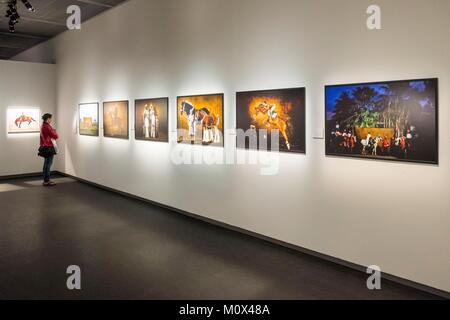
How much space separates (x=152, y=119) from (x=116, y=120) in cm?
199

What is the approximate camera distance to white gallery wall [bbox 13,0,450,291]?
14.5 ft

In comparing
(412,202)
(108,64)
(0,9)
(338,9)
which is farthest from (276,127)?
(0,9)

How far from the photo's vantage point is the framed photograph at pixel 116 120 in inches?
395

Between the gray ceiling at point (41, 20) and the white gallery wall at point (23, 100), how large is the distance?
1262 millimetres

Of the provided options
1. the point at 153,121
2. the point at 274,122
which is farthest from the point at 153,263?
the point at 153,121

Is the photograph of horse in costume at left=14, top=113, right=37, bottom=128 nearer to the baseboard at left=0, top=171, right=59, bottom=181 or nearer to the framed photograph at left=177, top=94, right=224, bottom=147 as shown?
the baseboard at left=0, top=171, right=59, bottom=181

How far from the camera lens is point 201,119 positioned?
757 cm

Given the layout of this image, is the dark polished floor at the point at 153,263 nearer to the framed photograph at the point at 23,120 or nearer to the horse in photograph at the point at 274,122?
the horse in photograph at the point at 274,122

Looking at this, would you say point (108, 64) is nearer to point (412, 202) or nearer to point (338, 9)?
point (338, 9)

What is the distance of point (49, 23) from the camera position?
12.0 m

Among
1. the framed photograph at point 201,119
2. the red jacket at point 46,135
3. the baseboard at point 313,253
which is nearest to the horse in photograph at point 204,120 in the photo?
the framed photograph at point 201,119

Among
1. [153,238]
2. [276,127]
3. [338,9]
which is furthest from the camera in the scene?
[153,238]

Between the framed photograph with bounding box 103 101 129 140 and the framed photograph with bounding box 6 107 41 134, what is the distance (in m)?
4.51
